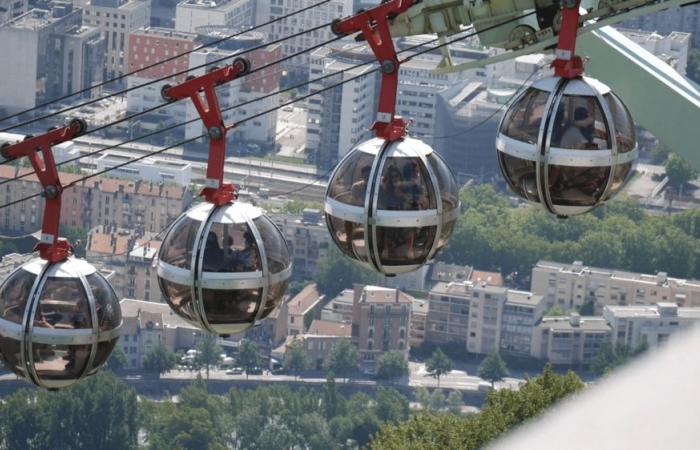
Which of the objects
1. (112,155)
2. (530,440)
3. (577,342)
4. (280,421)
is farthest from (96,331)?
(112,155)

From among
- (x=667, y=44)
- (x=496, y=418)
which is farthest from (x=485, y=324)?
(x=496, y=418)

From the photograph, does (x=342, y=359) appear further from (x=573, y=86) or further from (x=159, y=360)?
(x=573, y=86)

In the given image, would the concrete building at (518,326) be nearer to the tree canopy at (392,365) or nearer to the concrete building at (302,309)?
the tree canopy at (392,365)

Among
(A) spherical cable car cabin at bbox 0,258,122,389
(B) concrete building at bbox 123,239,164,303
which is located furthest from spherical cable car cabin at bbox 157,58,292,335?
(B) concrete building at bbox 123,239,164,303

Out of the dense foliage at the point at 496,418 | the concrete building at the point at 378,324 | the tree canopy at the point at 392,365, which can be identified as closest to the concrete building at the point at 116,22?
the concrete building at the point at 378,324

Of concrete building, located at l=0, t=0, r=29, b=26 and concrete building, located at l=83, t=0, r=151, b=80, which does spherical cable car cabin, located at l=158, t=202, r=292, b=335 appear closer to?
concrete building, located at l=83, t=0, r=151, b=80

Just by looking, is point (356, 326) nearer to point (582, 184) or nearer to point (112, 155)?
point (112, 155)
